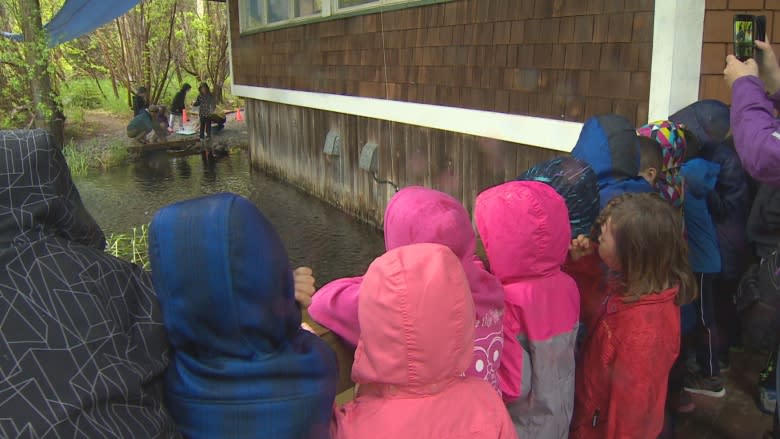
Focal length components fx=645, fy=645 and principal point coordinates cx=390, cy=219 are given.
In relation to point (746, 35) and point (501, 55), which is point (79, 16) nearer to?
point (501, 55)

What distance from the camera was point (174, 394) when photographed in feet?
3.72

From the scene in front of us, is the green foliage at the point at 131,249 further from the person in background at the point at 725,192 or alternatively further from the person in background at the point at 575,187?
the person in background at the point at 725,192

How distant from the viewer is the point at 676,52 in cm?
348

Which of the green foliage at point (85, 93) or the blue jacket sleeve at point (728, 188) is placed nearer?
the blue jacket sleeve at point (728, 188)

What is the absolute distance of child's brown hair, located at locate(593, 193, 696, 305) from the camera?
194 centimetres

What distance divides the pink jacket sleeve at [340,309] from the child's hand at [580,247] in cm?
86

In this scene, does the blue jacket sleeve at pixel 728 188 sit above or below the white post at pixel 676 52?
below

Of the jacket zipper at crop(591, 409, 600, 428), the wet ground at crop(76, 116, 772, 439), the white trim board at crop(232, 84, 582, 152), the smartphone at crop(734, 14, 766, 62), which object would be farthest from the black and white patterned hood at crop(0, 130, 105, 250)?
the white trim board at crop(232, 84, 582, 152)

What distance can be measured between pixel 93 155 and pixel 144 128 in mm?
2043

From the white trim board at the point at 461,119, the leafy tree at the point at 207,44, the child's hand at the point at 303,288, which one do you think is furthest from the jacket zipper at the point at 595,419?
the leafy tree at the point at 207,44

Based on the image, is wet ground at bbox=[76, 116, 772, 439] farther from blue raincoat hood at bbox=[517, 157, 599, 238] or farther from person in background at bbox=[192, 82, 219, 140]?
person in background at bbox=[192, 82, 219, 140]

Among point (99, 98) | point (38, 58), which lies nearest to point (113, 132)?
point (99, 98)

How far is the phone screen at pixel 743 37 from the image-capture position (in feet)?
7.59

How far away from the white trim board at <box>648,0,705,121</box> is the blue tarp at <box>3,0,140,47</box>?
313 inches
